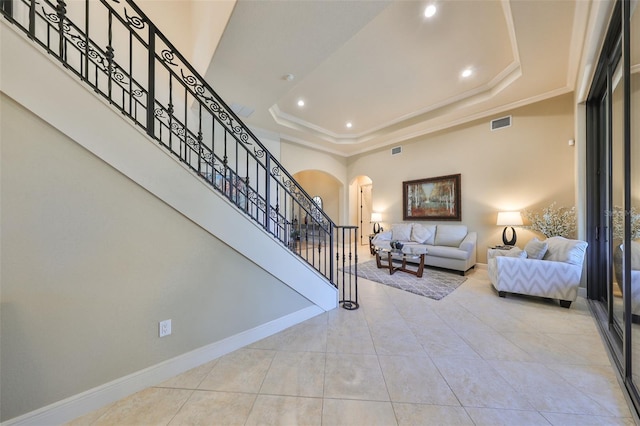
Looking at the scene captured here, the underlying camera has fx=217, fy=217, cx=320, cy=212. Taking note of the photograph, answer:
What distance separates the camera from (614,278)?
2.19 meters

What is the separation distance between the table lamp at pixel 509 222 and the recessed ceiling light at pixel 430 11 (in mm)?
3704

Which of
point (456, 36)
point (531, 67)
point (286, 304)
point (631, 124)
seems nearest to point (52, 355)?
point (286, 304)

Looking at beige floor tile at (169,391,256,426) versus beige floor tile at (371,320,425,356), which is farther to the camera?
beige floor tile at (371,320,425,356)

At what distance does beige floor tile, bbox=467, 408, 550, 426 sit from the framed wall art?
4587mm

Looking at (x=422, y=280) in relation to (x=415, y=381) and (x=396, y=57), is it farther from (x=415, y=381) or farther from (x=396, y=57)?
(x=396, y=57)

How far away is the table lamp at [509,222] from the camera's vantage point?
162 inches

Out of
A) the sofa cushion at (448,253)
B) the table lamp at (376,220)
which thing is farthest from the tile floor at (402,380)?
the table lamp at (376,220)

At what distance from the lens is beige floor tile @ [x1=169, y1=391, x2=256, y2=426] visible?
1.29 metres

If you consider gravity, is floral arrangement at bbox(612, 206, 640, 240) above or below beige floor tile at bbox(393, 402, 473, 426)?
above

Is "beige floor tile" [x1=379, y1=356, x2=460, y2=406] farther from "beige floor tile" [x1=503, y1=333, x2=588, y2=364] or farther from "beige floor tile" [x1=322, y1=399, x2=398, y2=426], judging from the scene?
"beige floor tile" [x1=503, y1=333, x2=588, y2=364]

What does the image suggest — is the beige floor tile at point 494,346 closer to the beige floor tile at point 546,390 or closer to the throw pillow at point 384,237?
the beige floor tile at point 546,390

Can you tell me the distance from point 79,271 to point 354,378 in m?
1.96

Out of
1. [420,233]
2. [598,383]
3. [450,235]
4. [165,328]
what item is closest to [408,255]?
[420,233]

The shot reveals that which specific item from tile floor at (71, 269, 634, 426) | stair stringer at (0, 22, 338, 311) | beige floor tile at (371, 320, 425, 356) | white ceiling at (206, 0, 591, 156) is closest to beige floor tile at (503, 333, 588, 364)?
tile floor at (71, 269, 634, 426)
